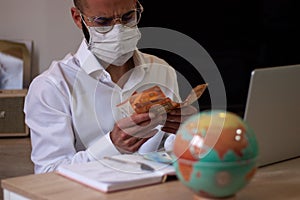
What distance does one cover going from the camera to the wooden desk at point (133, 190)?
128cm

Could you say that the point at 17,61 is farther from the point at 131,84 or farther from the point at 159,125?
the point at 159,125

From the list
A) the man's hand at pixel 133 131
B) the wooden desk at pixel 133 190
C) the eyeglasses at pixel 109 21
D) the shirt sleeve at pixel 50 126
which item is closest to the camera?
the wooden desk at pixel 133 190

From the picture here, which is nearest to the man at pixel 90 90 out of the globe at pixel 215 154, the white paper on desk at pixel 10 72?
the globe at pixel 215 154

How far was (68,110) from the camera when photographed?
1.84 m

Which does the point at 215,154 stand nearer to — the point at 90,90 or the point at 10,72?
the point at 90,90

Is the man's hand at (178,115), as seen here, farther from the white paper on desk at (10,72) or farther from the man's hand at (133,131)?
the white paper on desk at (10,72)

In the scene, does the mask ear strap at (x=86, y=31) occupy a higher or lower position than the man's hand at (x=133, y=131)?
higher

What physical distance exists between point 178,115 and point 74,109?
1.24 feet

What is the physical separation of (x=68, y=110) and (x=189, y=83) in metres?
1.23

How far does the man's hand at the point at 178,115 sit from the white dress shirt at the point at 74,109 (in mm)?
172

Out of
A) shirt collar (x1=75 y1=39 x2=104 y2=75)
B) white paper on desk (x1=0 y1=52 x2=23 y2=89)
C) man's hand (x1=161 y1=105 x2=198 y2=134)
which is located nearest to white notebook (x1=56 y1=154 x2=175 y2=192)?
man's hand (x1=161 y1=105 x2=198 y2=134)

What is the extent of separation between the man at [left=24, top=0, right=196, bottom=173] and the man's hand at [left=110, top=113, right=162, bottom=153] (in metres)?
0.01

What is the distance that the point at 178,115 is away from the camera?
1620mm

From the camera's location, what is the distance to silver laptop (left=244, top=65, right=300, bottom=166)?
4.53ft
